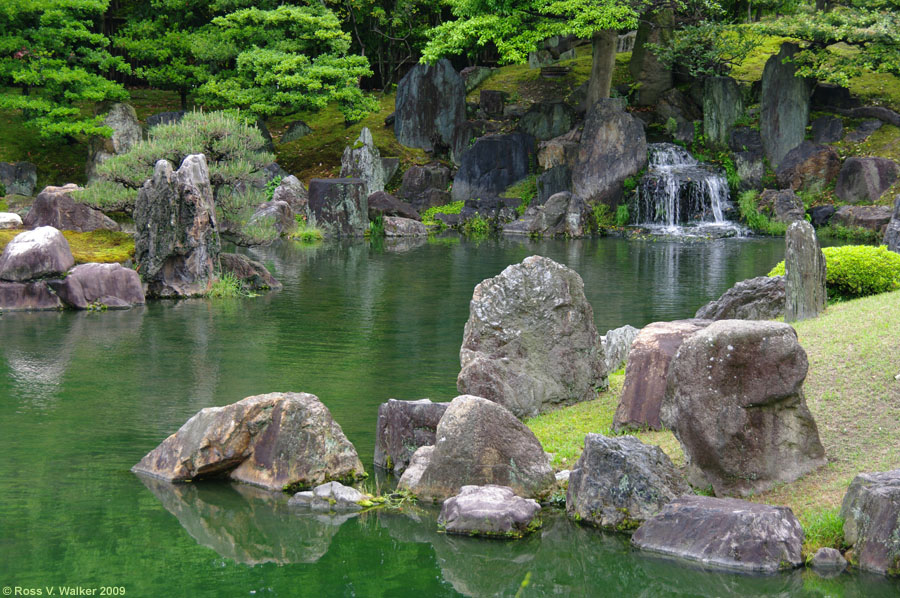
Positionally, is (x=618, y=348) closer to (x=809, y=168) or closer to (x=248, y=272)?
(x=248, y=272)

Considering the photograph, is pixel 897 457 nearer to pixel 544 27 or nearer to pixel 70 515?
pixel 70 515

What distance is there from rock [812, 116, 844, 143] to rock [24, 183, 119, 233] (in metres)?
30.2

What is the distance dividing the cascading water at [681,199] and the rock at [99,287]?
79.7 ft

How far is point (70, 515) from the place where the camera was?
9.16 meters

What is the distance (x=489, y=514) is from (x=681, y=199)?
33776 millimetres

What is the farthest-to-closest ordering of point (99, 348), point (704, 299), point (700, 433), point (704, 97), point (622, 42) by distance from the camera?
point (622, 42)
point (704, 97)
point (704, 299)
point (99, 348)
point (700, 433)

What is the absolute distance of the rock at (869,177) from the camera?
37719mm

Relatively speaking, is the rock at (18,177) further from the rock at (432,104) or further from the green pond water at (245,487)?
the green pond water at (245,487)

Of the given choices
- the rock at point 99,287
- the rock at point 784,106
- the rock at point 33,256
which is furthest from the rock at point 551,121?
the rock at point 33,256

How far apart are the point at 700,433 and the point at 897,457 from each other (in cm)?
193

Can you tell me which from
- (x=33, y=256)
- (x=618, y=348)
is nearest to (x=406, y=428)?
(x=618, y=348)

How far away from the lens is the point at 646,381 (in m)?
11.0

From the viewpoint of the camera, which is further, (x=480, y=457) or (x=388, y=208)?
(x=388, y=208)

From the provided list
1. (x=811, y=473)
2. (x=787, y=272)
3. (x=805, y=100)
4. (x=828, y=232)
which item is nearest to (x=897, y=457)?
(x=811, y=473)
